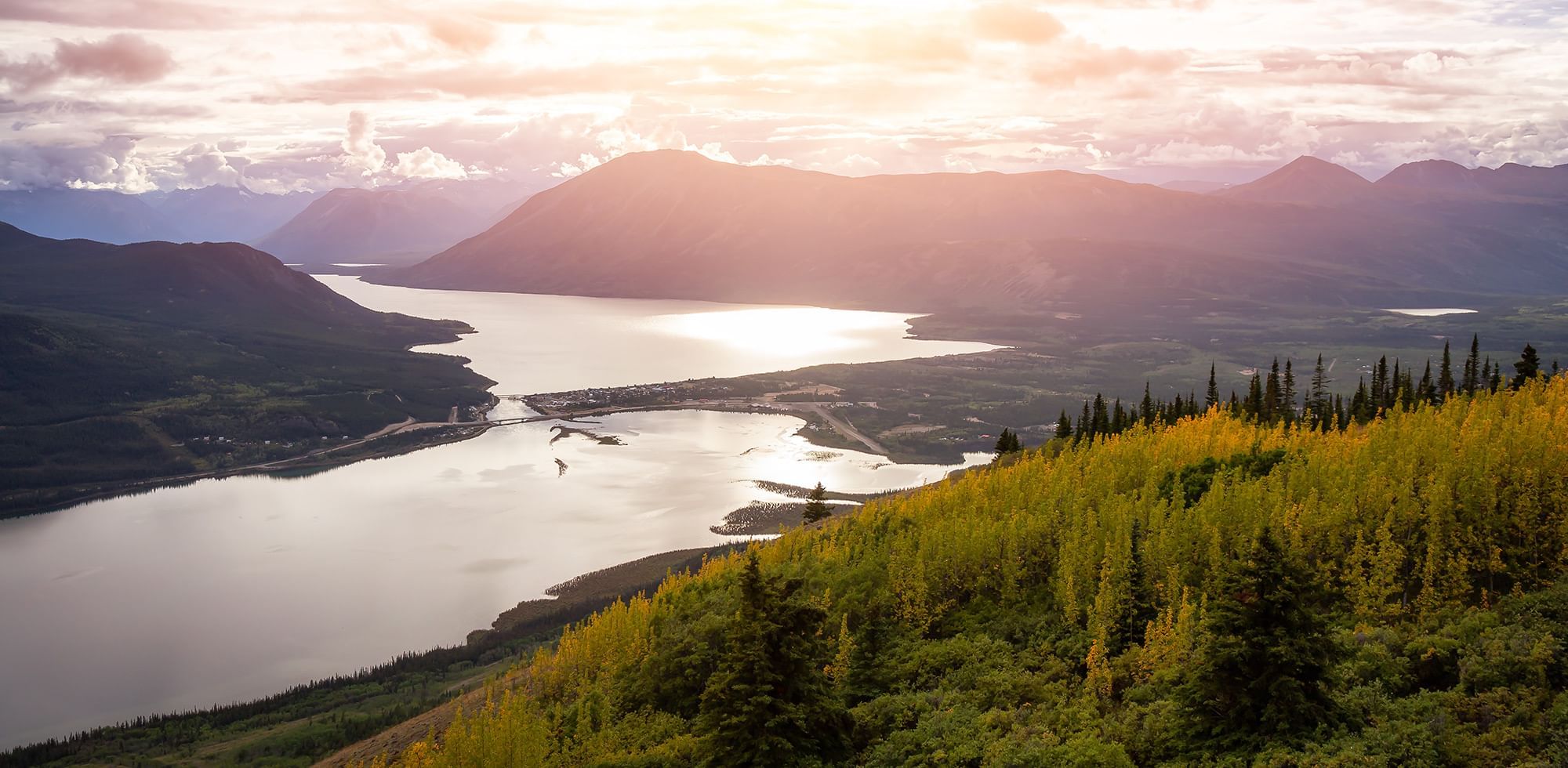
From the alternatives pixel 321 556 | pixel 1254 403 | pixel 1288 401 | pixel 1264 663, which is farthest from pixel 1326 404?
pixel 321 556

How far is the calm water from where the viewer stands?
3583 inches

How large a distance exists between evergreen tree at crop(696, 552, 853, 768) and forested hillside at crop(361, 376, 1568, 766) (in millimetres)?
111

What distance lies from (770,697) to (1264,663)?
17126 millimetres

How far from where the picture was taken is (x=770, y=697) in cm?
3894

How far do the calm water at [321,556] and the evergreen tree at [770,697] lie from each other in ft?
203

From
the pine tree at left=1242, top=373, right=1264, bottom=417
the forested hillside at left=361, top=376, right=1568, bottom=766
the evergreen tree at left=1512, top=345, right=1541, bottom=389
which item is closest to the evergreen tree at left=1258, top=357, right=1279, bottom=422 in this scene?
the pine tree at left=1242, top=373, right=1264, bottom=417

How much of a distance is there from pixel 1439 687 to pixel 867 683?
22.9 metres

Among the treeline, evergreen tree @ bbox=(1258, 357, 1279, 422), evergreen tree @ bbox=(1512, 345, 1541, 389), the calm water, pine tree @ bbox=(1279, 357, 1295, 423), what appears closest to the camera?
evergreen tree @ bbox=(1512, 345, 1541, 389)

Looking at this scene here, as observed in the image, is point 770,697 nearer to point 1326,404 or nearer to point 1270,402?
point 1270,402

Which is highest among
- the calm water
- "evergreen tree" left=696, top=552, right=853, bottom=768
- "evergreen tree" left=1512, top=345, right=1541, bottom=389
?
"evergreen tree" left=1512, top=345, right=1541, bottom=389

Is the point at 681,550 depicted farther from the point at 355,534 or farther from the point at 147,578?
the point at 147,578

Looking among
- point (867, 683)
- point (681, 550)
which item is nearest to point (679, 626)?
point (867, 683)

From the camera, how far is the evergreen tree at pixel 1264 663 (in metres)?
33.0

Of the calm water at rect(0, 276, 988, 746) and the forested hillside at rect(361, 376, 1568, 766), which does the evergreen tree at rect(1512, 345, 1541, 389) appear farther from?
the calm water at rect(0, 276, 988, 746)
